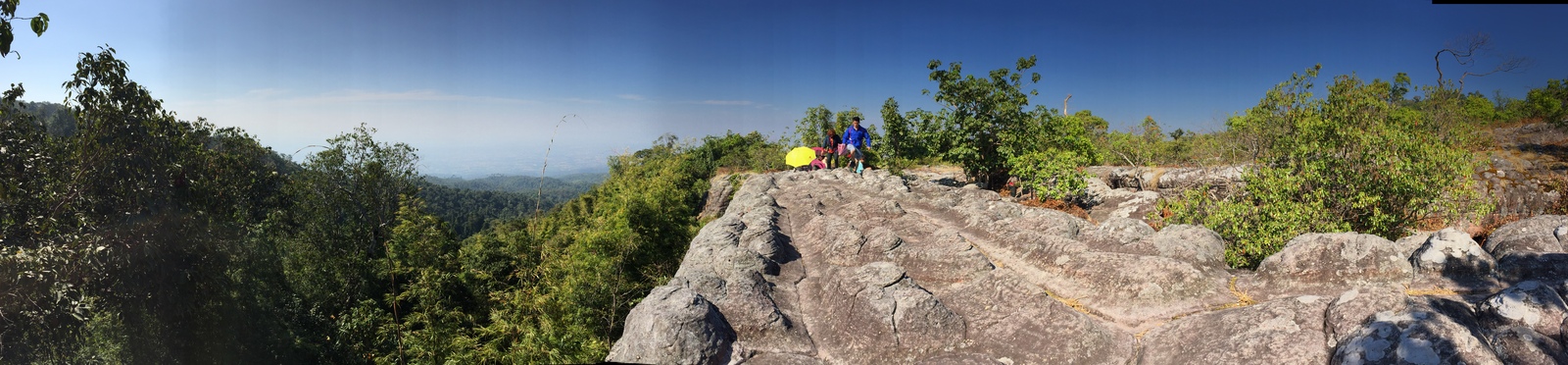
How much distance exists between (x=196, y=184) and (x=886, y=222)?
12.6 m

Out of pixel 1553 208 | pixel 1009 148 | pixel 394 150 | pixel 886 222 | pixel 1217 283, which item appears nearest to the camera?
pixel 1217 283

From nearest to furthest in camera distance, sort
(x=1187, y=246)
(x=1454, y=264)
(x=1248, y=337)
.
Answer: (x=1248, y=337) < (x=1454, y=264) < (x=1187, y=246)

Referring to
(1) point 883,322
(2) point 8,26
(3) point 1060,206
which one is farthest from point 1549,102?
(2) point 8,26

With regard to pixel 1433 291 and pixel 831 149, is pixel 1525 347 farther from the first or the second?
pixel 831 149

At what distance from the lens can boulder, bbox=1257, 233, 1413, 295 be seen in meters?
5.03

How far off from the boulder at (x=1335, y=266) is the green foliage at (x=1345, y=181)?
4.96 ft

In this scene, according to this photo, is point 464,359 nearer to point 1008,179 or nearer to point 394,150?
point 1008,179

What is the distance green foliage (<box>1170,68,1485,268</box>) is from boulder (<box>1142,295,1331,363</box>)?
136 inches

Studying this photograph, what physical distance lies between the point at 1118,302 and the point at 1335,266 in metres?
2.04

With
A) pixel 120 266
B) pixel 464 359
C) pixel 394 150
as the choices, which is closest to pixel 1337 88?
pixel 464 359

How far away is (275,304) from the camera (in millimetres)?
18688

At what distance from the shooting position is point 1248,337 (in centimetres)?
377

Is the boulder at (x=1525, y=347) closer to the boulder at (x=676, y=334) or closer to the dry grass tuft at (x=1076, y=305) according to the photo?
the dry grass tuft at (x=1076, y=305)

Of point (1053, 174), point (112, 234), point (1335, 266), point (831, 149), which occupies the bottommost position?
point (112, 234)
